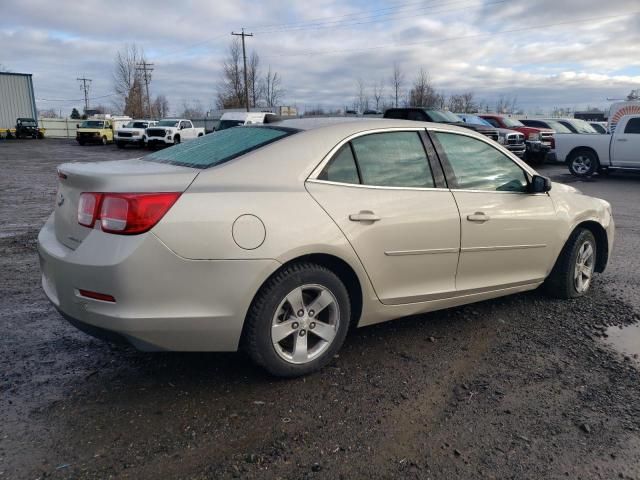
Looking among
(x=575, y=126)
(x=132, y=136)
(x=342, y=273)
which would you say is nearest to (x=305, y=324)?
(x=342, y=273)

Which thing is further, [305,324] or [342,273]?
[342,273]

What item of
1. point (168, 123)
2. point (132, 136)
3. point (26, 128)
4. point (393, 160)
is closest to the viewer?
point (393, 160)

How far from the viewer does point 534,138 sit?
21.7 m

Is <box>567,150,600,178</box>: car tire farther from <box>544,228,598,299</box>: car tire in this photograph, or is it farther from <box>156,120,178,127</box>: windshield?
<box>156,120,178,127</box>: windshield

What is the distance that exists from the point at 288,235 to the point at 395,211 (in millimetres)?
840

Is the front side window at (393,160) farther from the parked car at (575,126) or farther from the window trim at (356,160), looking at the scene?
the parked car at (575,126)

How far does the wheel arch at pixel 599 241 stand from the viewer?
501 cm

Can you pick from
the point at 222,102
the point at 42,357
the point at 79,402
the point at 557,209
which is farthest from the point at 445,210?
the point at 222,102

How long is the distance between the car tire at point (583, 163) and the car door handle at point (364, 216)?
49.9 ft

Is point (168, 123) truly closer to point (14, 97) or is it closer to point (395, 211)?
point (14, 97)

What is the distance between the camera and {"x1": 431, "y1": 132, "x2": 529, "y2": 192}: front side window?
13.4 feet

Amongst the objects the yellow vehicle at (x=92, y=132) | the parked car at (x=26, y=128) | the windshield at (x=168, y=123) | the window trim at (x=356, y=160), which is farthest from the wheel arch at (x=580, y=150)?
the parked car at (x=26, y=128)

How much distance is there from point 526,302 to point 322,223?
257cm

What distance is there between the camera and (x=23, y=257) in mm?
6395
